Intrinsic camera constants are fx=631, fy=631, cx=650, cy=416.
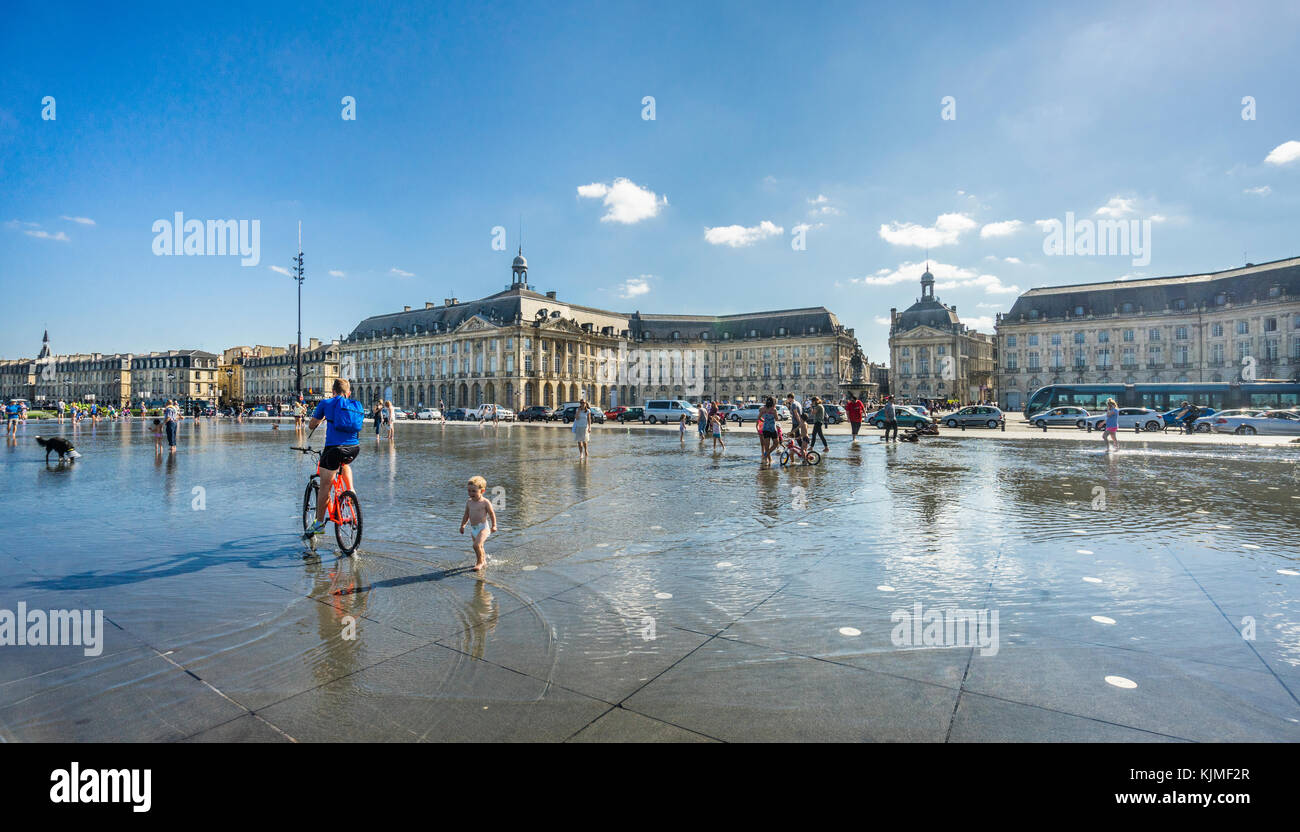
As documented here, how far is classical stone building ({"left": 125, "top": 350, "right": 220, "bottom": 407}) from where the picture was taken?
14012 centimetres

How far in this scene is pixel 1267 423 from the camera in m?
30.1

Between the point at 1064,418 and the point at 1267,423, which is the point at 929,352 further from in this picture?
the point at 1267,423

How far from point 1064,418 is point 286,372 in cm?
13750

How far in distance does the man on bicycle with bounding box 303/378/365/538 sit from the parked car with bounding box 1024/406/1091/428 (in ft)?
132

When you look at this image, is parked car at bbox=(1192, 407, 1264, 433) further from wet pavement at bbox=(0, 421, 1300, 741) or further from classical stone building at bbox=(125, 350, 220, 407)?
classical stone building at bbox=(125, 350, 220, 407)

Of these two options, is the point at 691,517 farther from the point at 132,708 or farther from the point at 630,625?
the point at 132,708

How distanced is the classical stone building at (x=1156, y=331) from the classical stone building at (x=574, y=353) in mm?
26637

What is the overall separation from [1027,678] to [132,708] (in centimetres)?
482

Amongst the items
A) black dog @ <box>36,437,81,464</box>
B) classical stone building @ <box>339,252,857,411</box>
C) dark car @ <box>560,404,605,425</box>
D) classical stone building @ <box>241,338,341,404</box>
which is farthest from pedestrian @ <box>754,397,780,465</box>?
classical stone building @ <box>241,338,341,404</box>

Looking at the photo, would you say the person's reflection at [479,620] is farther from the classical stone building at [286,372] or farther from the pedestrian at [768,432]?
the classical stone building at [286,372]

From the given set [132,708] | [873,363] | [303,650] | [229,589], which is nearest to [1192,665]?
[303,650]

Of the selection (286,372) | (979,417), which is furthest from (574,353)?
(979,417)

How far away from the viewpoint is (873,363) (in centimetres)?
14862

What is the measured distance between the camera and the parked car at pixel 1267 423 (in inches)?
1167
